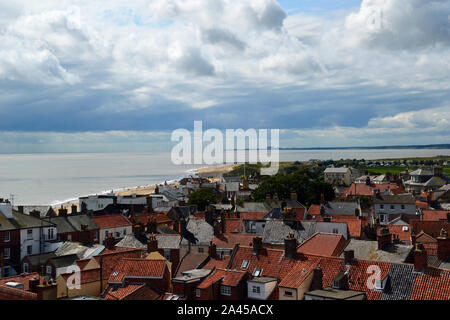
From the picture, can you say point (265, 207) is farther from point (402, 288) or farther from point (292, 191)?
point (402, 288)

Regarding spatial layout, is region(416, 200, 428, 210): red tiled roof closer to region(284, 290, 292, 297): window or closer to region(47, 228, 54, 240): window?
region(284, 290, 292, 297): window

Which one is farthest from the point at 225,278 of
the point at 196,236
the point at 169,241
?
the point at 196,236

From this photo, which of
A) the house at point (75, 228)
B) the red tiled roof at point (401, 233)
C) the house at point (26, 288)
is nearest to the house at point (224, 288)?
the house at point (26, 288)

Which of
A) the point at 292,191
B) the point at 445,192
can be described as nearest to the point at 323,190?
the point at 292,191

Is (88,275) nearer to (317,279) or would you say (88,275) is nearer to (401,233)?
(317,279)

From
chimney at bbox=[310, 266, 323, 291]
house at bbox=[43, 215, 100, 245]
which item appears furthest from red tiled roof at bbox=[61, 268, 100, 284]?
house at bbox=[43, 215, 100, 245]
